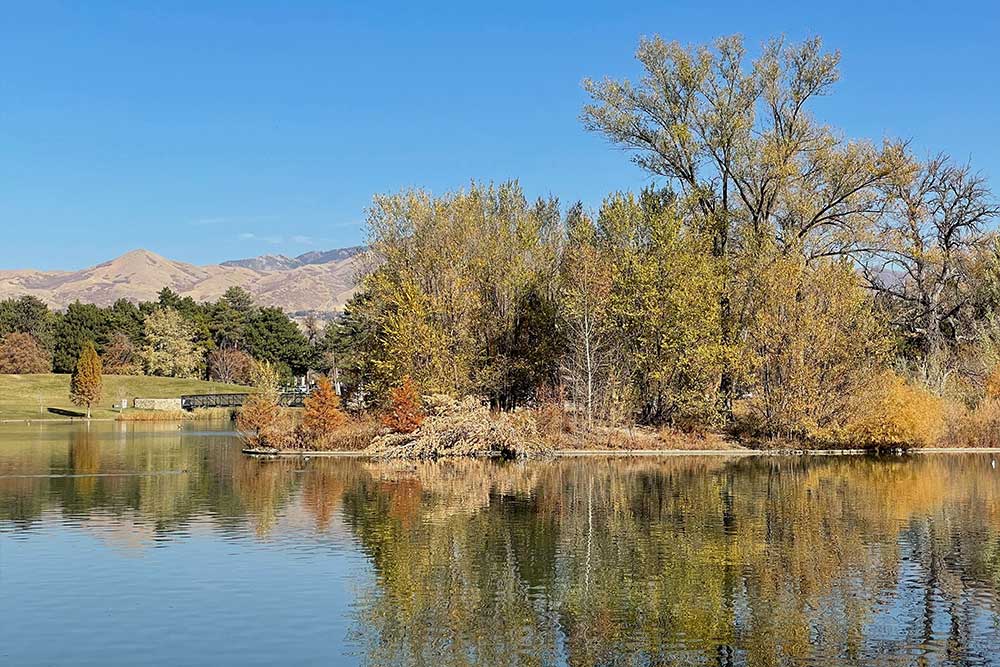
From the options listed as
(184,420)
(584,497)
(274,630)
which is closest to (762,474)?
(584,497)

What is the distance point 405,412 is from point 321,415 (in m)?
5.01

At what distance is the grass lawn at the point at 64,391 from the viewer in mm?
90312

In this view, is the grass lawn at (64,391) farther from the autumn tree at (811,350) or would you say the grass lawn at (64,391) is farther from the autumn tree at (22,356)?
the autumn tree at (811,350)

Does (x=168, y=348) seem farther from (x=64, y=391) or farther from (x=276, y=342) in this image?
(x=64, y=391)

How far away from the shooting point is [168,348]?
119 meters

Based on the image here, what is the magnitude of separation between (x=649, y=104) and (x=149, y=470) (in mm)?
31976

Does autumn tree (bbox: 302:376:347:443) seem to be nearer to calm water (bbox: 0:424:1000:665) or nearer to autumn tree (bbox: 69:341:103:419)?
calm water (bbox: 0:424:1000:665)

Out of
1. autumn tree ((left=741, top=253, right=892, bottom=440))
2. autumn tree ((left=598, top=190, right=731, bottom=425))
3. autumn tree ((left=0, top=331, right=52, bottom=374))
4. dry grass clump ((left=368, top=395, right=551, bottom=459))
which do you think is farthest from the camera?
autumn tree ((left=0, top=331, right=52, bottom=374))

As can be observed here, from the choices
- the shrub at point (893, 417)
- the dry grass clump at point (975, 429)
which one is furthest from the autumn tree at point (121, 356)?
the dry grass clump at point (975, 429)

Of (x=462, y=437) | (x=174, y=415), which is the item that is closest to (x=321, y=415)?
(x=462, y=437)

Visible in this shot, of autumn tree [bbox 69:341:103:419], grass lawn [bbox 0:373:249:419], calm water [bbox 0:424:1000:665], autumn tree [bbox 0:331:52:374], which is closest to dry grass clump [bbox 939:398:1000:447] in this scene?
calm water [bbox 0:424:1000:665]

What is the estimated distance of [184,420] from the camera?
291ft

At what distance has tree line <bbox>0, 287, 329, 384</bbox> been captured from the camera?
116812 mm

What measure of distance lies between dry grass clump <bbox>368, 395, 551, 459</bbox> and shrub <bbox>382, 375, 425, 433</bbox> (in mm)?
418
